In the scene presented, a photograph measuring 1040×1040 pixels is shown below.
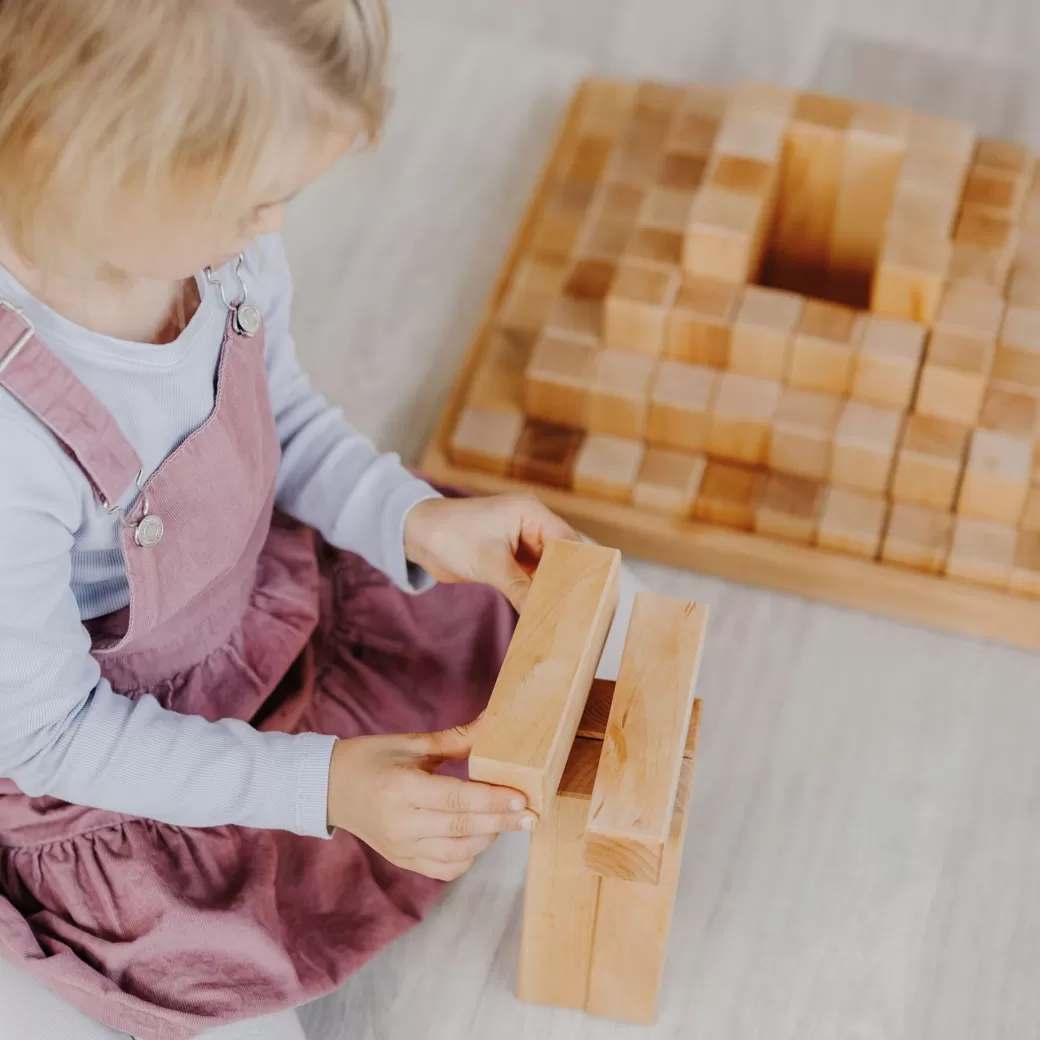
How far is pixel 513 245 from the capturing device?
148cm

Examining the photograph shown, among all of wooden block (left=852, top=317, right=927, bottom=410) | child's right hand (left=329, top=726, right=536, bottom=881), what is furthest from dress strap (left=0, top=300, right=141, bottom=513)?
wooden block (left=852, top=317, right=927, bottom=410)

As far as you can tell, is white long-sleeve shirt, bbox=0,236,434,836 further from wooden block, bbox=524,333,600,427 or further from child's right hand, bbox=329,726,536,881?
wooden block, bbox=524,333,600,427

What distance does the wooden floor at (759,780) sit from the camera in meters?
1.00

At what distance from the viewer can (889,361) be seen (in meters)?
1.21

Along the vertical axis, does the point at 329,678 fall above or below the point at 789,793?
above

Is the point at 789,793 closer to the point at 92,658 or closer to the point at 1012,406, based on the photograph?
the point at 1012,406

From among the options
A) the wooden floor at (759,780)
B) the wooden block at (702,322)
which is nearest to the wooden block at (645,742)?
the wooden floor at (759,780)

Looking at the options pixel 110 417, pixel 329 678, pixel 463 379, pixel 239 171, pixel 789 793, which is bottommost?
pixel 789 793

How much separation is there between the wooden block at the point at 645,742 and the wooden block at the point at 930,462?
18.2 inches

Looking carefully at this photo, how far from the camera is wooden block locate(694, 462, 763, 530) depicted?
1.26m

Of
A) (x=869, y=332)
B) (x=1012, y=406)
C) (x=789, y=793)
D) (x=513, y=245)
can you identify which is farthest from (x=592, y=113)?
(x=789, y=793)

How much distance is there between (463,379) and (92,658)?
0.65 meters

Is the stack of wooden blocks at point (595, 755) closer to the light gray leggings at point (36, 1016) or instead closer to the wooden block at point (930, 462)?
the light gray leggings at point (36, 1016)

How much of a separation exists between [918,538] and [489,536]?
0.48 meters
